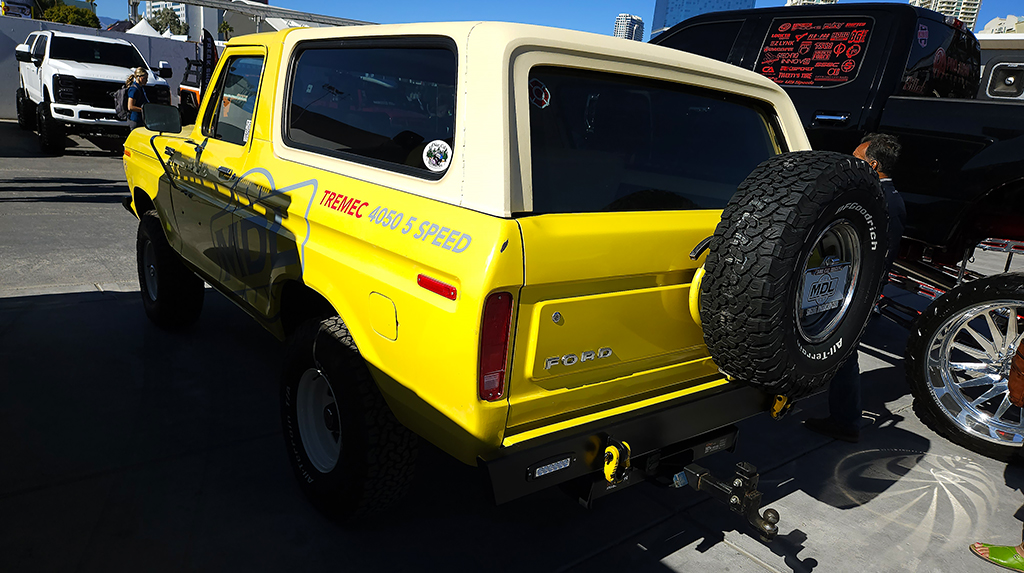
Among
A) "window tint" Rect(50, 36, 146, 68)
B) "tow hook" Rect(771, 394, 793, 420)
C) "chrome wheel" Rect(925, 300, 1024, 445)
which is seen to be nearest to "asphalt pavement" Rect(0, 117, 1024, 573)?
"chrome wheel" Rect(925, 300, 1024, 445)

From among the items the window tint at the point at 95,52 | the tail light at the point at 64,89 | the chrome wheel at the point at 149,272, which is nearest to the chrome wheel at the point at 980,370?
the chrome wheel at the point at 149,272

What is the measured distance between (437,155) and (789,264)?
1.19 meters

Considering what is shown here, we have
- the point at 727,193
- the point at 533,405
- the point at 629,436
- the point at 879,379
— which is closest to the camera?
the point at 533,405

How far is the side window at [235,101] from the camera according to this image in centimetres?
337

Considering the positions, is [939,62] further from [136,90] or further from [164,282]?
[136,90]

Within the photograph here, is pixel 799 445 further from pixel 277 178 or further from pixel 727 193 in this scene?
pixel 277 178

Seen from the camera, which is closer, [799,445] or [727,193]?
[727,193]

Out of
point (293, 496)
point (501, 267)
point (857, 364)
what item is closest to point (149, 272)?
point (293, 496)

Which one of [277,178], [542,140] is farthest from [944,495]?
[277,178]

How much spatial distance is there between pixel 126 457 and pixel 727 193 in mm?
3035

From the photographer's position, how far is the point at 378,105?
8.91 feet

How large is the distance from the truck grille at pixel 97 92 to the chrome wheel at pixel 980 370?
14130 mm

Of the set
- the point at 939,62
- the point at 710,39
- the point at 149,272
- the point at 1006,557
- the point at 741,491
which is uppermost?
the point at 710,39

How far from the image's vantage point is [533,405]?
2.12m
